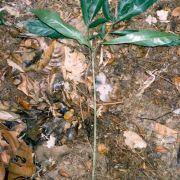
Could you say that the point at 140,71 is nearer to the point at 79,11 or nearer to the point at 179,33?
the point at 179,33

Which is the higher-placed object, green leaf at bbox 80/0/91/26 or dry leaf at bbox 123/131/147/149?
green leaf at bbox 80/0/91/26

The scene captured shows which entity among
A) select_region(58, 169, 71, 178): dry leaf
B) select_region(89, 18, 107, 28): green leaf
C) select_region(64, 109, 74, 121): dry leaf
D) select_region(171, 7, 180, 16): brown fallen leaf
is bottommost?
select_region(58, 169, 71, 178): dry leaf

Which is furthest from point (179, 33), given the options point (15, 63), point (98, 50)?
point (15, 63)

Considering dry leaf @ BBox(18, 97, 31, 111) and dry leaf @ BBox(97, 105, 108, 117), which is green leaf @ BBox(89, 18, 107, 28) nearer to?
dry leaf @ BBox(97, 105, 108, 117)

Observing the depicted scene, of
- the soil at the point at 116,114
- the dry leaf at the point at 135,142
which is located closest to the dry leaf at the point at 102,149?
the soil at the point at 116,114

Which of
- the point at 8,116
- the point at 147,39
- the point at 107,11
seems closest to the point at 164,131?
the point at 147,39

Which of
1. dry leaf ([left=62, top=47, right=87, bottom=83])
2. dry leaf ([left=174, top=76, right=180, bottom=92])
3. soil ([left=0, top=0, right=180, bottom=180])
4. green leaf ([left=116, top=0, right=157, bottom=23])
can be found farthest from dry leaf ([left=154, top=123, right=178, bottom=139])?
green leaf ([left=116, top=0, right=157, bottom=23])

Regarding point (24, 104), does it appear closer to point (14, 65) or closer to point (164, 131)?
point (14, 65)
